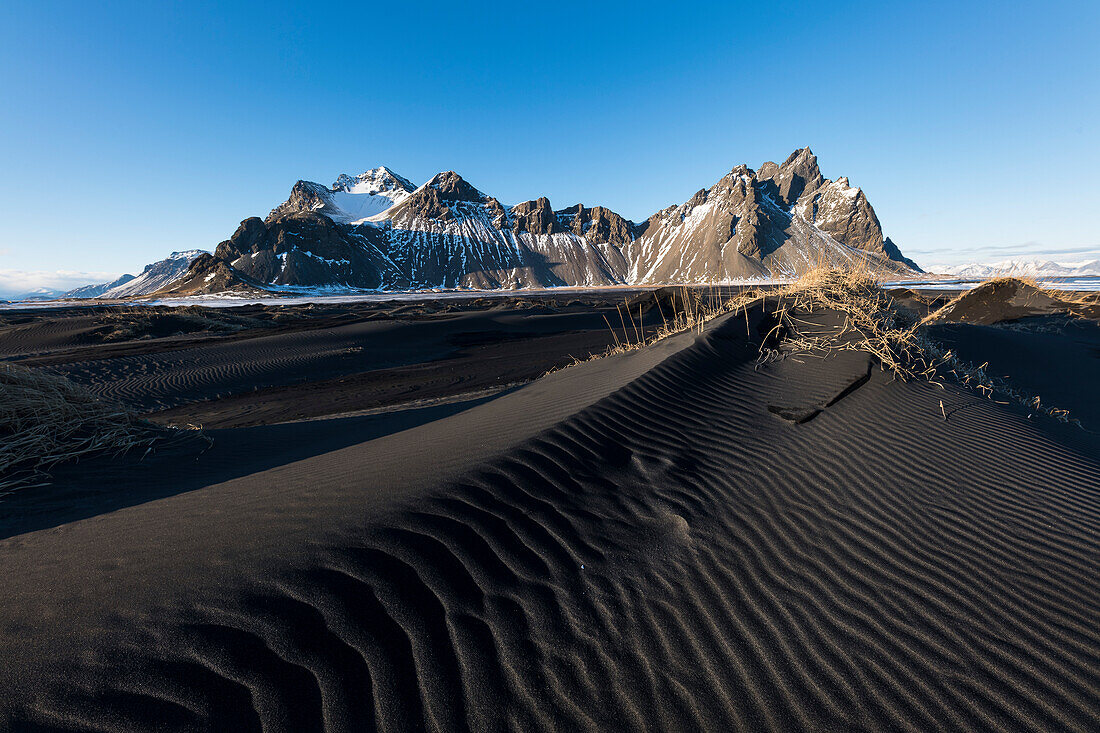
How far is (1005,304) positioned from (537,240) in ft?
479

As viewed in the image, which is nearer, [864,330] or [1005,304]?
[864,330]

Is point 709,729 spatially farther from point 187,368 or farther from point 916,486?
point 187,368

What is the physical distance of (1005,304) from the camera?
13.9 m

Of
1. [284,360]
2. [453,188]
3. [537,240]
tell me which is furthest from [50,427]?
[453,188]

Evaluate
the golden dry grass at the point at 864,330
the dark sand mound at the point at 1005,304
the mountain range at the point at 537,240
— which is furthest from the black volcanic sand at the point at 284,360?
the mountain range at the point at 537,240

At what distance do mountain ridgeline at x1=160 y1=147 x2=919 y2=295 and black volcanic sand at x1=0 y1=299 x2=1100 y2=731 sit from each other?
108199 mm

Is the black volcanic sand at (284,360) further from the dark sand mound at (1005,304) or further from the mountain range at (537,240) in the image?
the mountain range at (537,240)

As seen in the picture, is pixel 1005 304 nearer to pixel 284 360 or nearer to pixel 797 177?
pixel 284 360

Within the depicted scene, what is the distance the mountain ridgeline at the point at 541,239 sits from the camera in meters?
110

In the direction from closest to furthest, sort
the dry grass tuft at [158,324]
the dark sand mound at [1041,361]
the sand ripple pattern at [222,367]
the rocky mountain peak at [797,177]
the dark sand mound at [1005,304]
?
the dark sand mound at [1041,361], the sand ripple pattern at [222,367], the dark sand mound at [1005,304], the dry grass tuft at [158,324], the rocky mountain peak at [797,177]

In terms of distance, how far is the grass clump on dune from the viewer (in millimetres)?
3316

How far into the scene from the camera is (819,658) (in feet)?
5.74

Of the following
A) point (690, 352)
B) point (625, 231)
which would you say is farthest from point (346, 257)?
point (690, 352)

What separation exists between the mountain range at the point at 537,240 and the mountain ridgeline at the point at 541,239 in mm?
380
